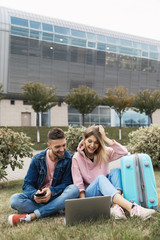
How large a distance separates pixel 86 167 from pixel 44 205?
794 mm

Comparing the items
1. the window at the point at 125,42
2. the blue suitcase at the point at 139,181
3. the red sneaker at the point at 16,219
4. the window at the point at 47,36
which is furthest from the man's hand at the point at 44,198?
the window at the point at 125,42

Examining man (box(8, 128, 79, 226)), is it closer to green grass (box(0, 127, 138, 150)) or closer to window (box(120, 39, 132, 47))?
green grass (box(0, 127, 138, 150))

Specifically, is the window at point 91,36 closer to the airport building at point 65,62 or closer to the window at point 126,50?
the airport building at point 65,62

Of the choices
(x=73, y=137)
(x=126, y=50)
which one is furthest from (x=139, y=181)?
(x=126, y=50)

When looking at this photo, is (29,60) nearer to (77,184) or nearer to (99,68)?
(99,68)

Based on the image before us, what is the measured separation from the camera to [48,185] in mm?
3406

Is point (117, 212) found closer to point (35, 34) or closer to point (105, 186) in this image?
point (105, 186)

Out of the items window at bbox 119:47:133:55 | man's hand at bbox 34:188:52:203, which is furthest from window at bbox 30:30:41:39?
man's hand at bbox 34:188:52:203

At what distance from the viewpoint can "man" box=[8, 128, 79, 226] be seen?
3.07m

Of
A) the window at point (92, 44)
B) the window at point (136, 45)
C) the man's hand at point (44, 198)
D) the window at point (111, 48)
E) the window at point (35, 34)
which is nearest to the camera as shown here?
the man's hand at point (44, 198)

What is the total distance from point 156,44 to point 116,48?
7.46m

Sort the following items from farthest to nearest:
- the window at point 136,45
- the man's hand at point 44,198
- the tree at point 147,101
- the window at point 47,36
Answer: the window at point 136,45
the window at point 47,36
the tree at point 147,101
the man's hand at point 44,198

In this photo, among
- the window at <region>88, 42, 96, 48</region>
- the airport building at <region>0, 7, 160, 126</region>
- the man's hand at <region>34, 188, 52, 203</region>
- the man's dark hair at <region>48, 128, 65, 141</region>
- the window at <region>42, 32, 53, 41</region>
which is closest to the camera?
the man's hand at <region>34, 188, 52, 203</region>

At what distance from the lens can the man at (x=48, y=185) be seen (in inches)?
121
